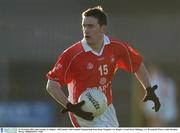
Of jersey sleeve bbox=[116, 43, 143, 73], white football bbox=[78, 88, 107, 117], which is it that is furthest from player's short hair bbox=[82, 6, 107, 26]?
white football bbox=[78, 88, 107, 117]

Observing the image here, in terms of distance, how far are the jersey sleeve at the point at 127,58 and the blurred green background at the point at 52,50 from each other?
9492 mm

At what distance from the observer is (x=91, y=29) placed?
7.23 meters

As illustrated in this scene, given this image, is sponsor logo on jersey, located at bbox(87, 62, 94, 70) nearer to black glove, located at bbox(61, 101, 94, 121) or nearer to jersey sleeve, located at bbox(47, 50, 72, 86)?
jersey sleeve, located at bbox(47, 50, 72, 86)

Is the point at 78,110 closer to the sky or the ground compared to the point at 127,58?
closer to the ground

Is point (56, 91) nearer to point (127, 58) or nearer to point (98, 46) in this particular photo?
point (98, 46)

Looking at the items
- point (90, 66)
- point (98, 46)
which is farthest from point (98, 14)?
point (90, 66)

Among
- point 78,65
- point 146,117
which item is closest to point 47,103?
point 146,117

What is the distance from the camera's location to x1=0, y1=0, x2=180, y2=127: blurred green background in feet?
57.8

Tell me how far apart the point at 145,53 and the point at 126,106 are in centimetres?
110

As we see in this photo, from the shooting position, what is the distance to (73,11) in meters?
18.8

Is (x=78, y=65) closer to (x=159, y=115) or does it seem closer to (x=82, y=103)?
(x=82, y=103)

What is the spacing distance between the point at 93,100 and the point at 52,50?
35.0 ft

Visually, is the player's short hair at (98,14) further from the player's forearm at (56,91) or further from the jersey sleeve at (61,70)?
the player's forearm at (56,91)

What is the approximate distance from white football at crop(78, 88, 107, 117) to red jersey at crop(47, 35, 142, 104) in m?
0.04
